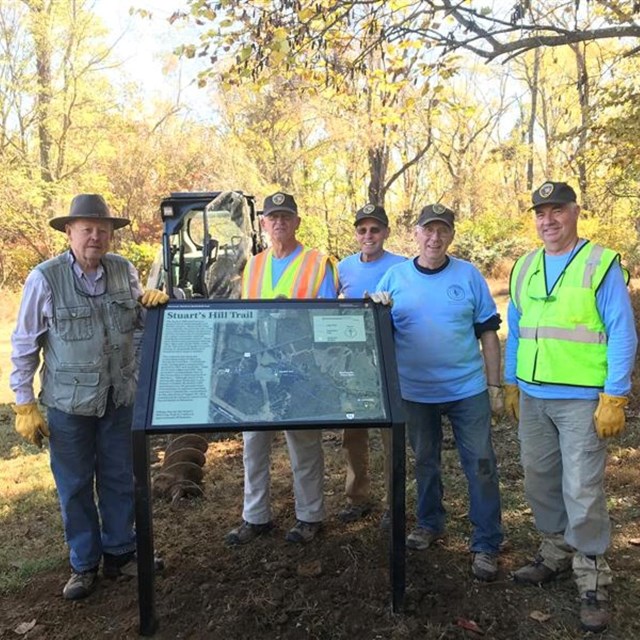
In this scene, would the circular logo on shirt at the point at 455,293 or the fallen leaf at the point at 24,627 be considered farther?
the circular logo on shirt at the point at 455,293

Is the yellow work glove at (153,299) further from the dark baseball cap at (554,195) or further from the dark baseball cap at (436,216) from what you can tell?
the dark baseball cap at (554,195)

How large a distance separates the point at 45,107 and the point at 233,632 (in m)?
20.4

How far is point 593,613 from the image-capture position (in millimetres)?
3266

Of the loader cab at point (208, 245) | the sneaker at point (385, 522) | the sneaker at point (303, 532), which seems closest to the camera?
the sneaker at point (303, 532)

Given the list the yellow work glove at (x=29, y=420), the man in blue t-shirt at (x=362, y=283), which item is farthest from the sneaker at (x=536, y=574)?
the yellow work glove at (x=29, y=420)

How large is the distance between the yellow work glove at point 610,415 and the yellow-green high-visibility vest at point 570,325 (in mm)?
122

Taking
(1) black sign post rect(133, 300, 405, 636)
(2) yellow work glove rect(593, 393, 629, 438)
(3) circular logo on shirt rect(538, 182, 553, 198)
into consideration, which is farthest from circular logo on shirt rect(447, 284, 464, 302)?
(2) yellow work glove rect(593, 393, 629, 438)

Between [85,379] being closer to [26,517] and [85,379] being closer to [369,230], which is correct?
Result: [26,517]

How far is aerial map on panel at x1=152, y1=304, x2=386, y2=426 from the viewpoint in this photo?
3.15 m

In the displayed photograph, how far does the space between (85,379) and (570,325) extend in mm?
2682

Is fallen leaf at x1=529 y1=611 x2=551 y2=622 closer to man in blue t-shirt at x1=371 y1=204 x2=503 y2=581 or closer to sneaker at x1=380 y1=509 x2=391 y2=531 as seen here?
man in blue t-shirt at x1=371 y1=204 x2=503 y2=581

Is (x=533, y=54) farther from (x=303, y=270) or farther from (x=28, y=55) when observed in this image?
(x=303, y=270)

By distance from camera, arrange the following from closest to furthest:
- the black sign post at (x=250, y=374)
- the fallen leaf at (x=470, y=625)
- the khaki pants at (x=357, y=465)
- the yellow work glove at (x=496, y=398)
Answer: the black sign post at (x=250, y=374)
the fallen leaf at (x=470, y=625)
the yellow work glove at (x=496, y=398)
the khaki pants at (x=357, y=465)

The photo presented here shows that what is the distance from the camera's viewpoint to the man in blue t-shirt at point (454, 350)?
12.3 ft
